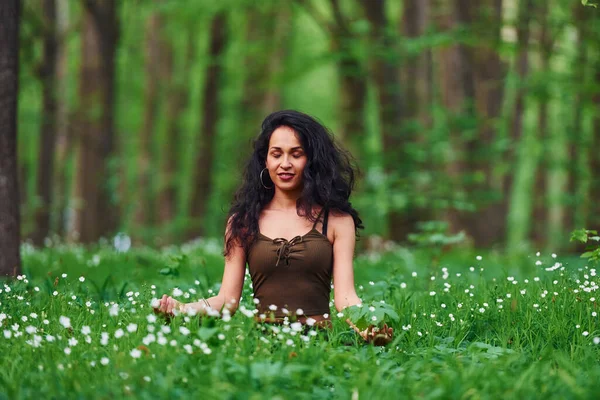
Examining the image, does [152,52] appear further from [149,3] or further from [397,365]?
[397,365]

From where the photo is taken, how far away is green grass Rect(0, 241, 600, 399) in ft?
11.4

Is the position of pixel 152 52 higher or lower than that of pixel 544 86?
higher

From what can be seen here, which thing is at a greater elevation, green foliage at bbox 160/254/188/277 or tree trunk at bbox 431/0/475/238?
tree trunk at bbox 431/0/475/238

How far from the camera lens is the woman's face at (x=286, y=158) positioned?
4621mm

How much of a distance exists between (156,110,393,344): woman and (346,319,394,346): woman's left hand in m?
0.20

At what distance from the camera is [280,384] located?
358cm

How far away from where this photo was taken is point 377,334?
4.25 meters

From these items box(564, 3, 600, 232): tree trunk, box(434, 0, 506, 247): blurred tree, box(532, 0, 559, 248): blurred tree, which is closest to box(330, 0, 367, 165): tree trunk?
box(434, 0, 506, 247): blurred tree

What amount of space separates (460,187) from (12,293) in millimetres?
8470

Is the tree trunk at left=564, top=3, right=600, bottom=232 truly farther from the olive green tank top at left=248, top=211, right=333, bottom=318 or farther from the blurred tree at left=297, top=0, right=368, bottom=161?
the olive green tank top at left=248, top=211, right=333, bottom=318

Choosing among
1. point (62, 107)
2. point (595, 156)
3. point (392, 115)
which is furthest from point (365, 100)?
point (62, 107)

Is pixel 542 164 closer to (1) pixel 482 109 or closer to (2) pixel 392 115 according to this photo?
(1) pixel 482 109

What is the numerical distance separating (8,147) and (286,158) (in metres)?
3.11

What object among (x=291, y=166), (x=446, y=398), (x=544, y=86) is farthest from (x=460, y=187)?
(x=446, y=398)
